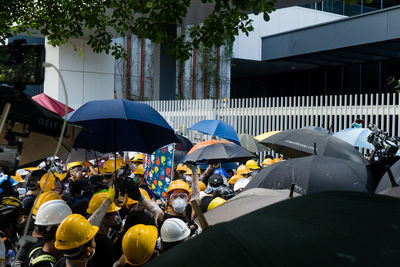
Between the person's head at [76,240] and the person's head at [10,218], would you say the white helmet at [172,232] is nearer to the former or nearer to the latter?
the person's head at [76,240]

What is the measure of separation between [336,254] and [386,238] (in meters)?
0.16

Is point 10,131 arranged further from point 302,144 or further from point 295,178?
point 302,144

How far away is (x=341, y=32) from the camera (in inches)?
1001

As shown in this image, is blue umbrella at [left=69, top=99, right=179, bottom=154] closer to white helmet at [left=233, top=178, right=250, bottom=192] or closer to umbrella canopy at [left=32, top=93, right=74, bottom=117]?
white helmet at [left=233, top=178, right=250, bottom=192]

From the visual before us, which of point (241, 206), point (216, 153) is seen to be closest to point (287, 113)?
point (216, 153)

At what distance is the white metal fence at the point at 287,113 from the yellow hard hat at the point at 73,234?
33.2ft

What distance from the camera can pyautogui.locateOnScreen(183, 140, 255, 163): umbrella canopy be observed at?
9039 millimetres

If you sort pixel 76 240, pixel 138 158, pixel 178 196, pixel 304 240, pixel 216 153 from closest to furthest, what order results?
pixel 304 240 < pixel 76 240 < pixel 178 196 < pixel 216 153 < pixel 138 158

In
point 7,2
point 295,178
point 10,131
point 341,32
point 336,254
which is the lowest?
point 295,178

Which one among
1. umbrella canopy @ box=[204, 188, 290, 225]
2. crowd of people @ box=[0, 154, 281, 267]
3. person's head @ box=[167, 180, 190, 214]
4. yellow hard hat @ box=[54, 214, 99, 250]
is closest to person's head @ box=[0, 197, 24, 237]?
crowd of people @ box=[0, 154, 281, 267]

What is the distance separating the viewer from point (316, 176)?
5062 millimetres

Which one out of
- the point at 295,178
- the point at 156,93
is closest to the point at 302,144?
the point at 295,178

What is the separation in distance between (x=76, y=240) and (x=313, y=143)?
4.21 m

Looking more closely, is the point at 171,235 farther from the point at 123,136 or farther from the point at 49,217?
the point at 123,136
